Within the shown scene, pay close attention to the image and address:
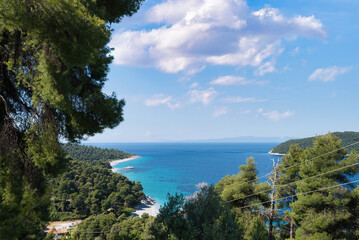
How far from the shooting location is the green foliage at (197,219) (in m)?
5.22

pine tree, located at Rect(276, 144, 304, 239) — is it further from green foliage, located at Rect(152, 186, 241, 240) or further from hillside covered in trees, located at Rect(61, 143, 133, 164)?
hillside covered in trees, located at Rect(61, 143, 133, 164)

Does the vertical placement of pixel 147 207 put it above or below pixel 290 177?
below

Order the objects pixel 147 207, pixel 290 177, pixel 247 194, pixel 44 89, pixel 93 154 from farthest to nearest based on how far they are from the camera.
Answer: pixel 93 154
pixel 147 207
pixel 290 177
pixel 247 194
pixel 44 89

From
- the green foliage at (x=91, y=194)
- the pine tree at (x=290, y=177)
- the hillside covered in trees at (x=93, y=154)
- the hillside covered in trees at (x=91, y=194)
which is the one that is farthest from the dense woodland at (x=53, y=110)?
the hillside covered in trees at (x=93, y=154)

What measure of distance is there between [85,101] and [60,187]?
139ft

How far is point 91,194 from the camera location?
37.6m

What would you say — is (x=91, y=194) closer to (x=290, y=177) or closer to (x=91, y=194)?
(x=91, y=194)

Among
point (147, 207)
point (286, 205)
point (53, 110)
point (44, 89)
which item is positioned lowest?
point (147, 207)

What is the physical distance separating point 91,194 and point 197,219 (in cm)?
3766

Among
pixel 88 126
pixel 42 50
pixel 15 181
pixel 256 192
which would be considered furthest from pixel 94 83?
pixel 256 192

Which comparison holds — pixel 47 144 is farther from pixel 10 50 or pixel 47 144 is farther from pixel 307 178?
pixel 307 178

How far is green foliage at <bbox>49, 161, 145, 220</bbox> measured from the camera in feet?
114

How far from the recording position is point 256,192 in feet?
39.6

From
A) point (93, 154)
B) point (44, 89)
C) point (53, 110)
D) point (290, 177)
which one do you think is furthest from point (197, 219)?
point (93, 154)
